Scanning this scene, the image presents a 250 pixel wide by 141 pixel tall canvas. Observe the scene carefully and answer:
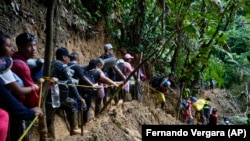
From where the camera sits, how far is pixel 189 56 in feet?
42.8

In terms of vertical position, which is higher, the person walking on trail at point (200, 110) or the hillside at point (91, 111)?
the hillside at point (91, 111)

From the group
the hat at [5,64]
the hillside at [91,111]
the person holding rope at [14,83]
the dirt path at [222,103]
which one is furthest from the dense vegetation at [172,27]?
the dirt path at [222,103]

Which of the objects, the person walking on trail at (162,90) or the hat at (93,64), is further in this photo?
the person walking on trail at (162,90)

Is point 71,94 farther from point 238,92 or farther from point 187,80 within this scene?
point 238,92

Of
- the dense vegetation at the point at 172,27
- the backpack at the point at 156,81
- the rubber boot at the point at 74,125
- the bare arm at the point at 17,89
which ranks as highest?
the dense vegetation at the point at 172,27

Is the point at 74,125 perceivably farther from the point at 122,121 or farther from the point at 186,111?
the point at 186,111

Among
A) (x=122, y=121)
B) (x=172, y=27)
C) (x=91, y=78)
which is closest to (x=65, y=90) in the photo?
(x=91, y=78)

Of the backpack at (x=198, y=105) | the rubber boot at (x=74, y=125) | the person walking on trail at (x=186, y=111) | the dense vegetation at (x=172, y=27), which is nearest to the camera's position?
the rubber boot at (x=74, y=125)

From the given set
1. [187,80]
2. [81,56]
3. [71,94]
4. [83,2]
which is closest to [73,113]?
[71,94]

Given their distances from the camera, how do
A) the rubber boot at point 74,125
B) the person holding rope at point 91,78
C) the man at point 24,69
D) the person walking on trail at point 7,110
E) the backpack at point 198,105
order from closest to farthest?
the person walking on trail at point 7,110, the man at point 24,69, the rubber boot at point 74,125, the person holding rope at point 91,78, the backpack at point 198,105

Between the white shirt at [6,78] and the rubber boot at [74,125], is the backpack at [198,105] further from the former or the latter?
the white shirt at [6,78]

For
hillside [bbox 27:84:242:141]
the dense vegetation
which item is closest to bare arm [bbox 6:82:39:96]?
hillside [bbox 27:84:242:141]

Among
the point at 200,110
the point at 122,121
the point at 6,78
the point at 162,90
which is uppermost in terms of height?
the point at 6,78

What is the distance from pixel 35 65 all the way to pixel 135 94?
5867mm
